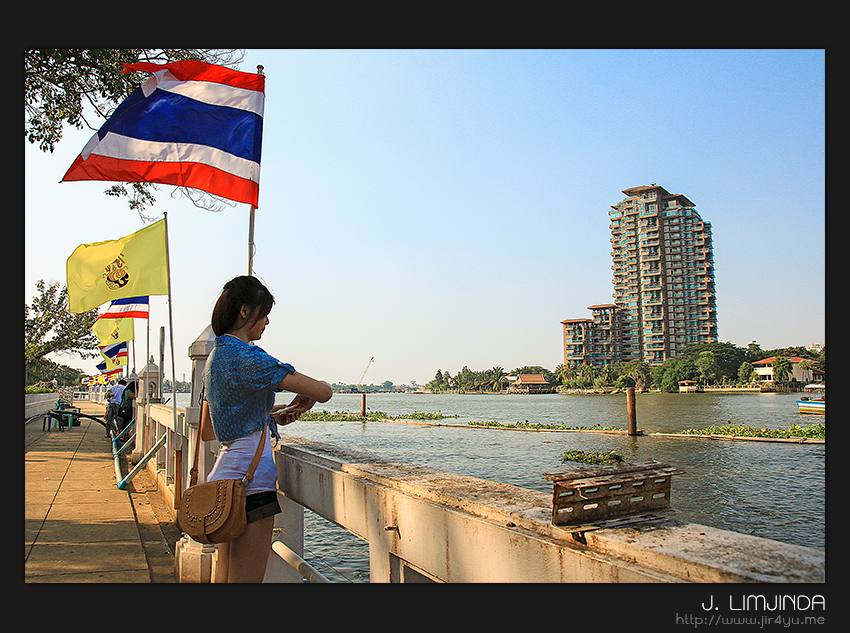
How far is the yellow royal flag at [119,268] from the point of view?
775 cm

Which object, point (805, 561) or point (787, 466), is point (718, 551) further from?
point (787, 466)

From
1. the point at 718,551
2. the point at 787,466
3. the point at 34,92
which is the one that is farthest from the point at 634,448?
the point at 718,551

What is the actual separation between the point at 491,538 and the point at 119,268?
7.50m

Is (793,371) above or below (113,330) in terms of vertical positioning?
below

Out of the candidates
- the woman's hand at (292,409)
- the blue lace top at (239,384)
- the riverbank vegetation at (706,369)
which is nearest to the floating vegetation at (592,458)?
the woman's hand at (292,409)

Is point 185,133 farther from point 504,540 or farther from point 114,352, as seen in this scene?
point 114,352

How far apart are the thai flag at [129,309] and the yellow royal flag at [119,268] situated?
2731mm

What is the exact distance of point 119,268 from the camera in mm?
8016

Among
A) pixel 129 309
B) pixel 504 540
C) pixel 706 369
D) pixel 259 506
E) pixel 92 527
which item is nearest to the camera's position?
pixel 504 540

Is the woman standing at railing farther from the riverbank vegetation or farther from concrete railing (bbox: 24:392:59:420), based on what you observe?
the riverbank vegetation

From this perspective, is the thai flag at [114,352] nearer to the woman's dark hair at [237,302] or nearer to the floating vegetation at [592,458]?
the floating vegetation at [592,458]

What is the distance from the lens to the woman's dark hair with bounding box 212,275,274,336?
2502 mm

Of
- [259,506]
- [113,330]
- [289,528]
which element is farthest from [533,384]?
[259,506]

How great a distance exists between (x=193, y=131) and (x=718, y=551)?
198 inches
